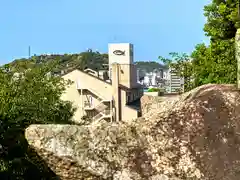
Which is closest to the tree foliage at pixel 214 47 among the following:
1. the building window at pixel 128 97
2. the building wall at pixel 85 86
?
the building wall at pixel 85 86

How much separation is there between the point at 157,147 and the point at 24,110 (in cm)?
1049

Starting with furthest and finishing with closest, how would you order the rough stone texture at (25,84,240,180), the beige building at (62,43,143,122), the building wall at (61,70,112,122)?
the building wall at (61,70,112,122) < the beige building at (62,43,143,122) < the rough stone texture at (25,84,240,180)

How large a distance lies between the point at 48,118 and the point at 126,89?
3429 cm

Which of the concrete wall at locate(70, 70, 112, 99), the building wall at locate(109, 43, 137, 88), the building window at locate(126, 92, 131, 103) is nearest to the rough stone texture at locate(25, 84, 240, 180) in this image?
the concrete wall at locate(70, 70, 112, 99)

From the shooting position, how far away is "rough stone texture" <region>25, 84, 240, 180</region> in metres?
6.64

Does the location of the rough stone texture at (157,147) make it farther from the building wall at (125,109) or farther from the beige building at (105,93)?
the building wall at (125,109)

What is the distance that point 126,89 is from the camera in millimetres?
52812

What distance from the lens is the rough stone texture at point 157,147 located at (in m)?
6.64

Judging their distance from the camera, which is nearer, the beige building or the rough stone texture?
the rough stone texture

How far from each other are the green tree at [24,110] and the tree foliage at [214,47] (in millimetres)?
4906

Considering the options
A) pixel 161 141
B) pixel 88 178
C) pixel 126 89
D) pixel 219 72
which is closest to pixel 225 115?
pixel 161 141

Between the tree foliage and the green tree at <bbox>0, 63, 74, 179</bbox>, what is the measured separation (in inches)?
193

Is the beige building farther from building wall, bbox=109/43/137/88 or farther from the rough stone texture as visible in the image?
the rough stone texture

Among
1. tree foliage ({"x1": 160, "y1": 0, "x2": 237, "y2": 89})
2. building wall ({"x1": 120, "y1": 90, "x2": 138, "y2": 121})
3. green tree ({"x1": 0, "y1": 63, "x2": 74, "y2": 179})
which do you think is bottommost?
building wall ({"x1": 120, "y1": 90, "x2": 138, "y2": 121})
